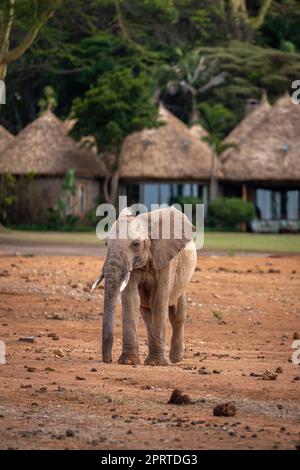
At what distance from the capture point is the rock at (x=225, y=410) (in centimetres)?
783

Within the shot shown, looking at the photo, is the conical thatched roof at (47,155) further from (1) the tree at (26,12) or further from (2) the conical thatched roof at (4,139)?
(1) the tree at (26,12)

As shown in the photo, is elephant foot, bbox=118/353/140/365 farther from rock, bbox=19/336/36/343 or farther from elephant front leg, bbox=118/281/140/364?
rock, bbox=19/336/36/343

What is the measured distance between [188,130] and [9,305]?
26.4m

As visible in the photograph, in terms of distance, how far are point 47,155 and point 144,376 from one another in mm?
30631

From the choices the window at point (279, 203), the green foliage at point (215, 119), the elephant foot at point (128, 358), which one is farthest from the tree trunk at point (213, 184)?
the elephant foot at point (128, 358)

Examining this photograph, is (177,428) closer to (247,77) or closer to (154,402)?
(154,402)

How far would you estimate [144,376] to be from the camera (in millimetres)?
9641

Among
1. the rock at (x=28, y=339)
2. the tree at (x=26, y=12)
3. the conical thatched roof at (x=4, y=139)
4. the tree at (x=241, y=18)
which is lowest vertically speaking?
the rock at (x=28, y=339)

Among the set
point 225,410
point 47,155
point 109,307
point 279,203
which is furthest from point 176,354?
point 279,203

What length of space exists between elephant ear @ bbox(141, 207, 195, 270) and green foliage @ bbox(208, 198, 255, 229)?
27300 millimetres

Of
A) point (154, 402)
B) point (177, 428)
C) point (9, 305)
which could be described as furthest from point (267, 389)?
point (9, 305)

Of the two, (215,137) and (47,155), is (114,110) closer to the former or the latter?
(47,155)

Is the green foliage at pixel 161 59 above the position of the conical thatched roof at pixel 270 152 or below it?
above

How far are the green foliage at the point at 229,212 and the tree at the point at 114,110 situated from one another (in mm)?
3249
